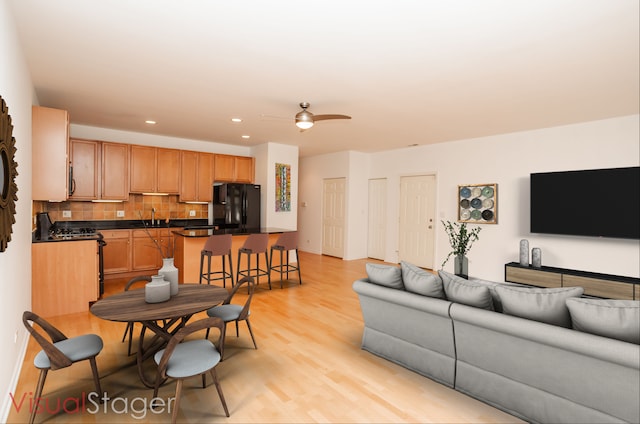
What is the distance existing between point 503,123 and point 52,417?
6.09m

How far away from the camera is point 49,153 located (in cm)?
367

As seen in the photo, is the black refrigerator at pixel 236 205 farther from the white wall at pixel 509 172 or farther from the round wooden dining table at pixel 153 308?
the round wooden dining table at pixel 153 308

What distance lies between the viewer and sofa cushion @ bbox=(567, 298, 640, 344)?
70.9 inches

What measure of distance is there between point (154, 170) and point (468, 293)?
585 cm

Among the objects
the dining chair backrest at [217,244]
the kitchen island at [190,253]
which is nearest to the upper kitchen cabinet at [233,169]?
the kitchen island at [190,253]

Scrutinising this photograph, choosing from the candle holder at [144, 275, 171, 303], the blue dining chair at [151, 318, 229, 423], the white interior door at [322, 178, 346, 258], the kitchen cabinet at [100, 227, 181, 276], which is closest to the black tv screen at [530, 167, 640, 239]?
the white interior door at [322, 178, 346, 258]

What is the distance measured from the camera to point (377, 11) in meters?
2.27

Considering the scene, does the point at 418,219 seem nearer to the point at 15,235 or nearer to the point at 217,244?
the point at 217,244

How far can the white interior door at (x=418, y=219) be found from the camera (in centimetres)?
707

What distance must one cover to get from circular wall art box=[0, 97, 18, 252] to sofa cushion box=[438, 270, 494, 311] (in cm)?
291

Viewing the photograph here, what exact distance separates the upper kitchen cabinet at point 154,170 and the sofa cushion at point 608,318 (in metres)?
6.34

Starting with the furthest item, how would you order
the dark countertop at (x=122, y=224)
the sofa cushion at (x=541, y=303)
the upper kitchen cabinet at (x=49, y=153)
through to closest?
1. the dark countertop at (x=122, y=224)
2. the upper kitchen cabinet at (x=49, y=153)
3. the sofa cushion at (x=541, y=303)

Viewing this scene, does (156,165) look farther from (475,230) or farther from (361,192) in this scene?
(475,230)

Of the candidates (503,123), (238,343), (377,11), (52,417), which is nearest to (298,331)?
(238,343)
